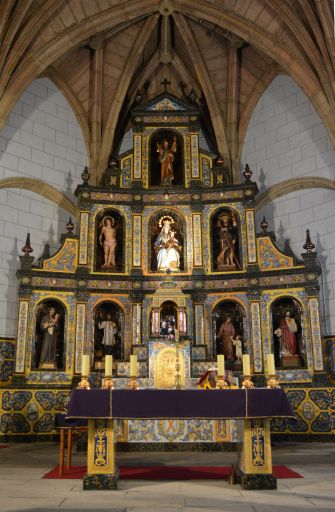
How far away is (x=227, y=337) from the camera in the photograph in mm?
15477

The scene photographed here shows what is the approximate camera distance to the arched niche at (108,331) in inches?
613

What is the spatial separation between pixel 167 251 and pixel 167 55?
7.44m

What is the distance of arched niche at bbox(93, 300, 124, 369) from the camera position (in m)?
15.6

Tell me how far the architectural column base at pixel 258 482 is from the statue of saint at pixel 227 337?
8.25 meters

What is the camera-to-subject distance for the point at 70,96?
735 inches

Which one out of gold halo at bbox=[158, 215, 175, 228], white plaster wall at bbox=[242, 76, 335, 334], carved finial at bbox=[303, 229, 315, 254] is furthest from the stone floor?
gold halo at bbox=[158, 215, 175, 228]

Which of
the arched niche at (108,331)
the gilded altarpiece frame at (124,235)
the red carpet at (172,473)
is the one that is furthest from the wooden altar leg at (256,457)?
the gilded altarpiece frame at (124,235)

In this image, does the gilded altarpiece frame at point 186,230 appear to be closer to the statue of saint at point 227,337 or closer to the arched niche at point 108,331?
the arched niche at point 108,331

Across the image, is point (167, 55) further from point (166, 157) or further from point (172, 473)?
point (172, 473)

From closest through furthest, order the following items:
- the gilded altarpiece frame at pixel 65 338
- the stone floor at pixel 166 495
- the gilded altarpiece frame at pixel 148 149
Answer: the stone floor at pixel 166 495 → the gilded altarpiece frame at pixel 65 338 → the gilded altarpiece frame at pixel 148 149

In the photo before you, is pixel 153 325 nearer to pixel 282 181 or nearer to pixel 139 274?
pixel 139 274

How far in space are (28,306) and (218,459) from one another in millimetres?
7247

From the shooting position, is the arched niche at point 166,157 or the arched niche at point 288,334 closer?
the arched niche at point 288,334

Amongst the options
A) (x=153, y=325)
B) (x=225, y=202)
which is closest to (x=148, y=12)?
(x=225, y=202)
